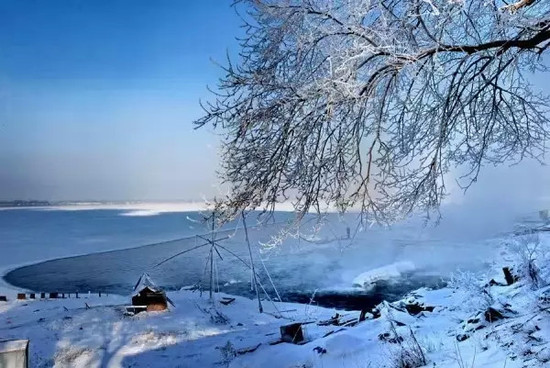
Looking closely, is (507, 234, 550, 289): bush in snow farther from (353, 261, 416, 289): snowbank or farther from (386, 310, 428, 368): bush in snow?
(353, 261, 416, 289): snowbank

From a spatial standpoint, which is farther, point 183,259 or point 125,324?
point 183,259

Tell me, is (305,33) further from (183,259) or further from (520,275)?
(183,259)

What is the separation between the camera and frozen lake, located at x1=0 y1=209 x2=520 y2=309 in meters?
17.5

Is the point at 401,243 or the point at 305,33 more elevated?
the point at 305,33

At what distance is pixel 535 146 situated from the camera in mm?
5262

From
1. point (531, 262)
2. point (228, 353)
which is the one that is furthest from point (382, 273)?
point (531, 262)

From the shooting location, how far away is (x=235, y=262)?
25438 mm

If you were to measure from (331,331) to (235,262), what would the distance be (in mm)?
18530

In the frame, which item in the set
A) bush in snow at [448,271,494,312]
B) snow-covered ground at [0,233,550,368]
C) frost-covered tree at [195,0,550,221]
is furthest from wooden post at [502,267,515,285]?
frost-covered tree at [195,0,550,221]

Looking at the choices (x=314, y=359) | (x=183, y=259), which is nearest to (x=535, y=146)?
(x=314, y=359)

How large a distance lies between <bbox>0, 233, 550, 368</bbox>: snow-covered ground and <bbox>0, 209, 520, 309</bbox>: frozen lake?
2.42m

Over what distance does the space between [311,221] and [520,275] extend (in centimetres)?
339

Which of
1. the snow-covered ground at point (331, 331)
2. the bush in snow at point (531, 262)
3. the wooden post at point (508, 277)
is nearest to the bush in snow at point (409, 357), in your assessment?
the snow-covered ground at point (331, 331)

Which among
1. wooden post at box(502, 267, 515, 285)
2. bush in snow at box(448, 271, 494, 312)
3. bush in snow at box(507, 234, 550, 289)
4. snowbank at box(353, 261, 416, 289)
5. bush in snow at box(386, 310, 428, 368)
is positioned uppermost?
bush in snow at box(507, 234, 550, 289)
